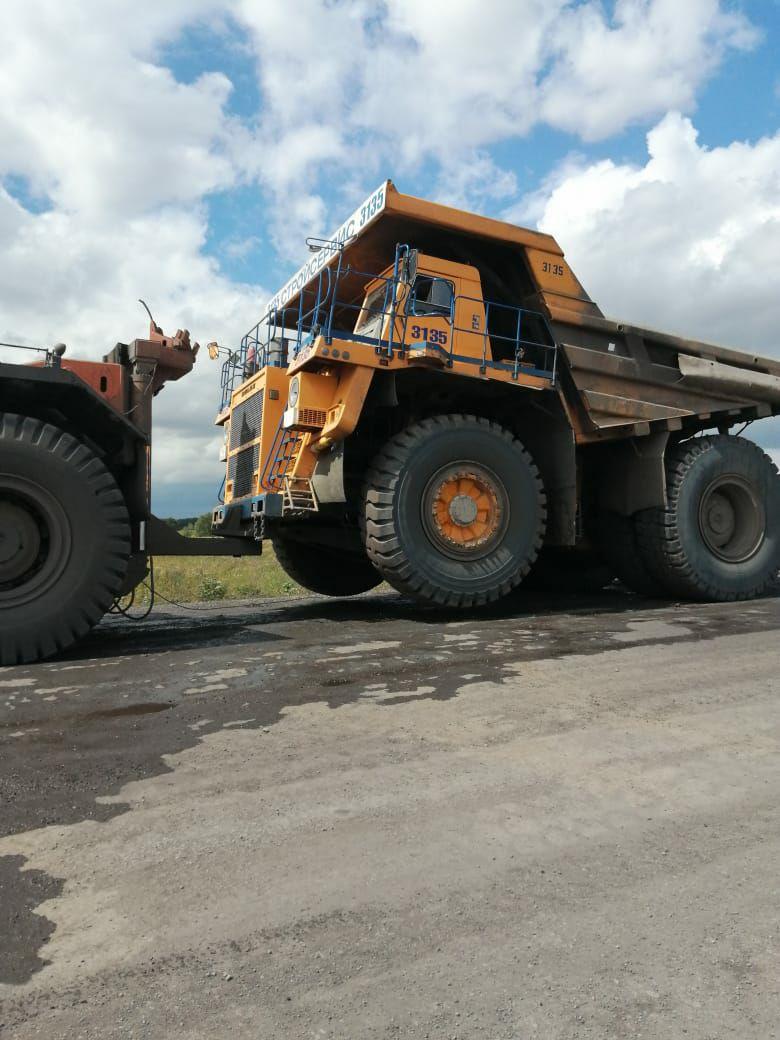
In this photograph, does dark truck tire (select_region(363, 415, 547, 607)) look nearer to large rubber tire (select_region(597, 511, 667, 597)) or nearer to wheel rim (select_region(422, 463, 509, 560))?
wheel rim (select_region(422, 463, 509, 560))

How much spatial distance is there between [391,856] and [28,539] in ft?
13.8

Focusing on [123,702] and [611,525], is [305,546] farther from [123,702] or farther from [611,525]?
[123,702]

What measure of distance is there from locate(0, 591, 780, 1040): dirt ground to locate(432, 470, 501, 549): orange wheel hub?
2822 millimetres

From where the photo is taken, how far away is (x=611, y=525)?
946cm

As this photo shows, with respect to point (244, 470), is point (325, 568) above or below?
below

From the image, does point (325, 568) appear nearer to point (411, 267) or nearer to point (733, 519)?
point (411, 267)

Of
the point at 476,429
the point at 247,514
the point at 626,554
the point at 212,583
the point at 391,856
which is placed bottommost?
the point at 391,856

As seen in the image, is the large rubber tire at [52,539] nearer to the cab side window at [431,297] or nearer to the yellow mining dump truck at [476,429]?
the yellow mining dump truck at [476,429]

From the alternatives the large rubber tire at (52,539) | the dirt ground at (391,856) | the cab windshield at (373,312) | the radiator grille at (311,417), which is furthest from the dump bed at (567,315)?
the dirt ground at (391,856)

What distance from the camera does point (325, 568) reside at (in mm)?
9609

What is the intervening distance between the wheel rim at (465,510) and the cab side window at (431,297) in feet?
5.30

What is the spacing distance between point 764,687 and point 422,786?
106 inches

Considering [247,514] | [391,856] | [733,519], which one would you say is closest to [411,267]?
[247,514]

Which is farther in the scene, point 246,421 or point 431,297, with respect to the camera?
point 246,421
